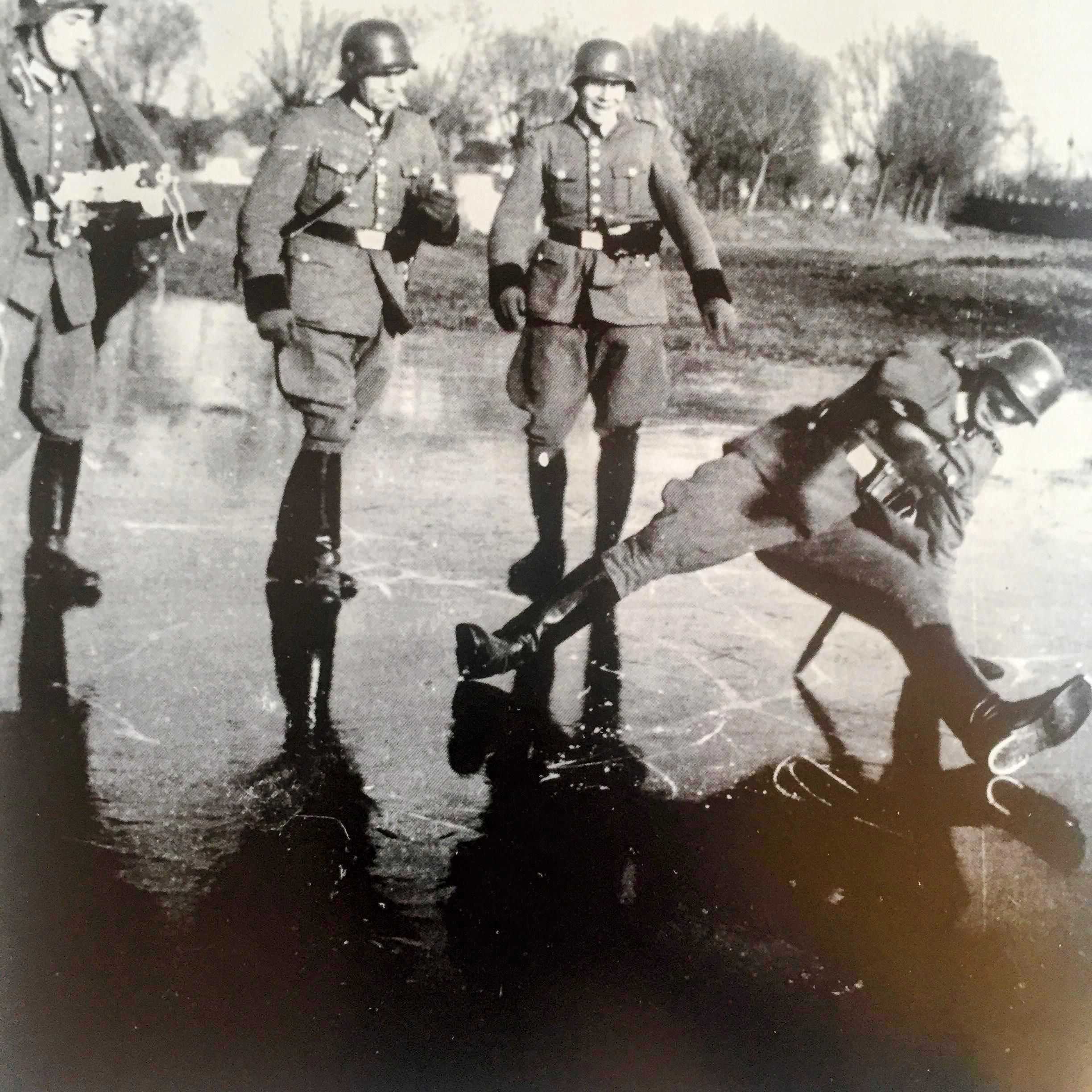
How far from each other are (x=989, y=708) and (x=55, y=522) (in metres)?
2.24

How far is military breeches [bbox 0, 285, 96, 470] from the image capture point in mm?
2652

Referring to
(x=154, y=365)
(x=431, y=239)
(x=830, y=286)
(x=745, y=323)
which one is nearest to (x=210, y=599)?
(x=154, y=365)

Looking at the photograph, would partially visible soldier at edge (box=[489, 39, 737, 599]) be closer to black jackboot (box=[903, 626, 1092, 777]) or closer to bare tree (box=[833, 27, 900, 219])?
bare tree (box=[833, 27, 900, 219])

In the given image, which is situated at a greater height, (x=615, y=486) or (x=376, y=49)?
(x=376, y=49)

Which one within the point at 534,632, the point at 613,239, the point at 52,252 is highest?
the point at 613,239

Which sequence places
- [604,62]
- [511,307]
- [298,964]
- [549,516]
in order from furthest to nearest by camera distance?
[549,516]
[511,307]
[604,62]
[298,964]

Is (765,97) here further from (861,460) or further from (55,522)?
(55,522)

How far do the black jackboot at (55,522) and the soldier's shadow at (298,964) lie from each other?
717mm

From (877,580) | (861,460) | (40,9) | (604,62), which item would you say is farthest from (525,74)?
(877,580)

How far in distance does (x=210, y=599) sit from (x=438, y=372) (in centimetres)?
79

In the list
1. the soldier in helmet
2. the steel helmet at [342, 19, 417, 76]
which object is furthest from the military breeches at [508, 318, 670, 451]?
the steel helmet at [342, 19, 417, 76]

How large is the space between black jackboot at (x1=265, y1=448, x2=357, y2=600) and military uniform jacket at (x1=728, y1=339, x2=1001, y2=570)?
107 cm

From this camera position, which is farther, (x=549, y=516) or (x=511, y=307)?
(x=549, y=516)

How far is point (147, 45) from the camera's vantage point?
8.54ft
